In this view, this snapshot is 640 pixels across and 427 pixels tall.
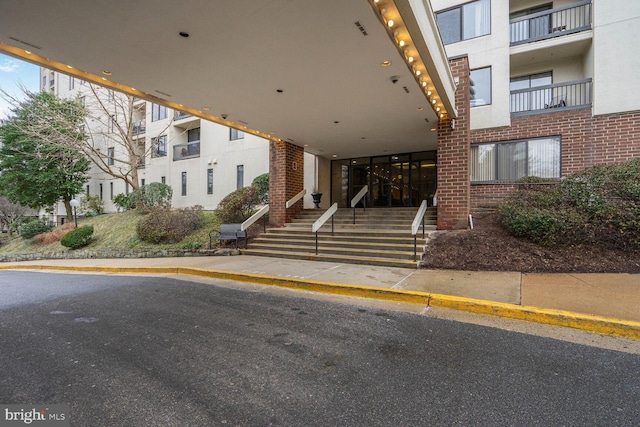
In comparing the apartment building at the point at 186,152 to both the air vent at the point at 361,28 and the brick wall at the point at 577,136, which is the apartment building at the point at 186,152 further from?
the air vent at the point at 361,28

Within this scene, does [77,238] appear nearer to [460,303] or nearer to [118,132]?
[118,132]

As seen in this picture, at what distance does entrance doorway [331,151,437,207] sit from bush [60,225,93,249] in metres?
12.0

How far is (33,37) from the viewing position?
4848 mm

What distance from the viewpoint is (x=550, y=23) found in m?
11.6

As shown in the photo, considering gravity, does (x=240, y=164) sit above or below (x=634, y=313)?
above

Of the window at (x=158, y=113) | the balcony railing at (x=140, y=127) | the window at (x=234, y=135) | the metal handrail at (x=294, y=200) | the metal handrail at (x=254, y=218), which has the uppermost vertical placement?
the window at (x=158, y=113)

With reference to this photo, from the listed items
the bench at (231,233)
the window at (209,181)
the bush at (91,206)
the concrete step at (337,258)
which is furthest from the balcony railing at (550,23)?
the bush at (91,206)

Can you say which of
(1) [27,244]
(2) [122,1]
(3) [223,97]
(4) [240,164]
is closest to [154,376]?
(2) [122,1]

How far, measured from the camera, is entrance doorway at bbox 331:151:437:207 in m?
14.2

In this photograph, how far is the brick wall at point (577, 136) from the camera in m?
9.74

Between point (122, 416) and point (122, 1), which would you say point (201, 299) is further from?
point (122, 1)

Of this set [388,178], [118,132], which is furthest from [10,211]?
[388,178]

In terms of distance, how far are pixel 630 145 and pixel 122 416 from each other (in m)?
14.1

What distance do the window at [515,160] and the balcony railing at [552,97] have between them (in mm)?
1238
